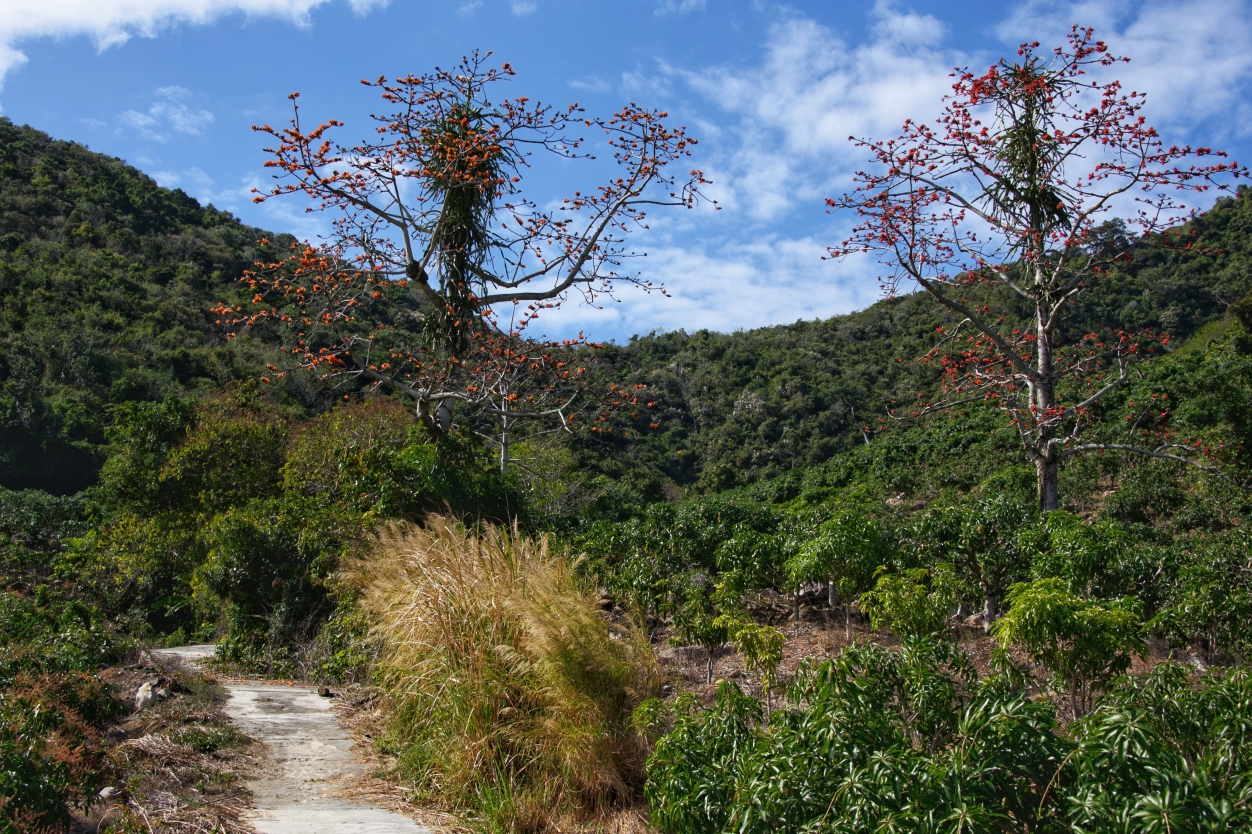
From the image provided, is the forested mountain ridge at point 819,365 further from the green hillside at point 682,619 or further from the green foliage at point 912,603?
the green foliage at point 912,603

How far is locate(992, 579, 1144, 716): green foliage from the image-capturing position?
4.03 metres

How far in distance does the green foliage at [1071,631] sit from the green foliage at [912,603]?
30.5 inches

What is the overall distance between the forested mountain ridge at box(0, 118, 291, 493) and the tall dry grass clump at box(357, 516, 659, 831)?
26854 millimetres

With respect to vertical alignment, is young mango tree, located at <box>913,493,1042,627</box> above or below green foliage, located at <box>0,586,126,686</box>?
above

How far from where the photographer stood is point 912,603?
5.27 metres

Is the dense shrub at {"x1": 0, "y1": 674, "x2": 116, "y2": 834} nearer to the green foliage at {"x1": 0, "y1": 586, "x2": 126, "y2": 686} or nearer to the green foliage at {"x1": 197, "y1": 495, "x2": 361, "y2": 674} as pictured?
the green foliage at {"x1": 0, "y1": 586, "x2": 126, "y2": 686}

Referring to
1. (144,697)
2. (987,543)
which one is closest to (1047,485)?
(987,543)

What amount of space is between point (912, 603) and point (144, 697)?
18.2 feet

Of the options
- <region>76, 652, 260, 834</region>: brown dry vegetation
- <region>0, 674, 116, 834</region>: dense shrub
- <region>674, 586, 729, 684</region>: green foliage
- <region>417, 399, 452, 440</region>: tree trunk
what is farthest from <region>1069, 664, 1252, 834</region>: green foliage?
<region>417, 399, 452, 440</region>: tree trunk

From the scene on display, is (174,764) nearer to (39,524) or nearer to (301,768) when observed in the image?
(301,768)

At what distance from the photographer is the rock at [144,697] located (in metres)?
5.92

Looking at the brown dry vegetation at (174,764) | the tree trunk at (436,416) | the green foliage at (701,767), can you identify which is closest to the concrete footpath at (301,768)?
the brown dry vegetation at (174,764)

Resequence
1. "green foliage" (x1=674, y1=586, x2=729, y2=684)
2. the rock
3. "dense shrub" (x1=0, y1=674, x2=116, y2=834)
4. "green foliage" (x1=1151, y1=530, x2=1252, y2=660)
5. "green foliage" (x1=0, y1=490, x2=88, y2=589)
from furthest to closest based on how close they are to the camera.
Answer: "green foliage" (x1=0, y1=490, x2=88, y2=589)
"green foliage" (x1=674, y1=586, x2=729, y2=684)
the rock
"green foliage" (x1=1151, y1=530, x2=1252, y2=660)
"dense shrub" (x1=0, y1=674, x2=116, y2=834)

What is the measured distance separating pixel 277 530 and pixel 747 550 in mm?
5769
